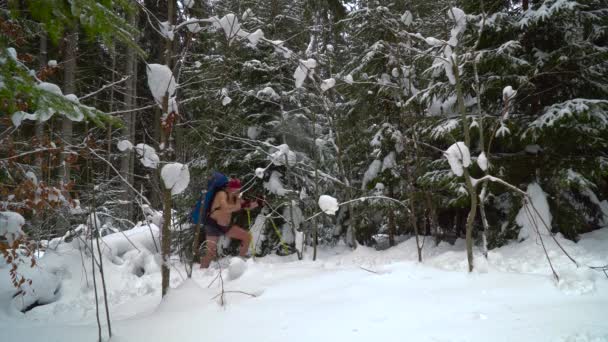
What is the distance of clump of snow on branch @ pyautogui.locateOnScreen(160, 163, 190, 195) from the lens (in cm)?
262

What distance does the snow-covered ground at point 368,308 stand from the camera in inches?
82.9

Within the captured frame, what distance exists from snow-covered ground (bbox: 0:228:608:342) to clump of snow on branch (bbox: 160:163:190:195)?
0.96 meters

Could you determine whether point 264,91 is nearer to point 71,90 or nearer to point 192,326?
point 192,326

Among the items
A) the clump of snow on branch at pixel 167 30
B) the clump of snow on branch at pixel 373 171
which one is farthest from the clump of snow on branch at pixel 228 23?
the clump of snow on branch at pixel 373 171

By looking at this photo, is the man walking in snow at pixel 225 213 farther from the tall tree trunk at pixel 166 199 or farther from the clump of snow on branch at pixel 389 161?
the clump of snow on branch at pixel 389 161

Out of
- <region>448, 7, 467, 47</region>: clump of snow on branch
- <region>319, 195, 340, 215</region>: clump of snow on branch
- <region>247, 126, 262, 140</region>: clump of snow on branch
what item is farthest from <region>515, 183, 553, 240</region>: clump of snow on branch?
<region>247, 126, 262, 140</region>: clump of snow on branch

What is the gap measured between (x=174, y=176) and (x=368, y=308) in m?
1.82

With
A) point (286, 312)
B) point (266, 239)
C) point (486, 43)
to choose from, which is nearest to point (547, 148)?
point (486, 43)

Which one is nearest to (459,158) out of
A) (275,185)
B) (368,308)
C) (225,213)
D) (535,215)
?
(368,308)

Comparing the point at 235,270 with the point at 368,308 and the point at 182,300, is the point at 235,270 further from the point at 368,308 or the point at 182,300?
the point at 368,308

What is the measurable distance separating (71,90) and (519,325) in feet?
35.7

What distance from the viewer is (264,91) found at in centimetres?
654

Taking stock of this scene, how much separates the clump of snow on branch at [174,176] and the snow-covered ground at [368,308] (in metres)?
0.96

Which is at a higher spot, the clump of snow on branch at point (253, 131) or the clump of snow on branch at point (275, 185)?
the clump of snow on branch at point (253, 131)
